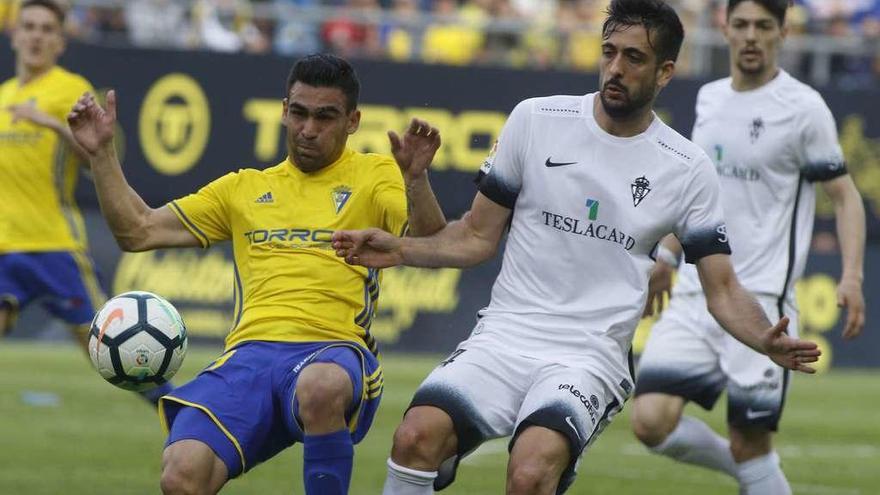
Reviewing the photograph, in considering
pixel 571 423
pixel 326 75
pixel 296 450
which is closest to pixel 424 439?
pixel 571 423

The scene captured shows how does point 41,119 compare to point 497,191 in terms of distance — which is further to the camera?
point 41,119

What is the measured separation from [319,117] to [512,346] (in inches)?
47.4

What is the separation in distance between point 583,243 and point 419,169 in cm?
68

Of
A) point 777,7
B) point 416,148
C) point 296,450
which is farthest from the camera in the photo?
point 296,450

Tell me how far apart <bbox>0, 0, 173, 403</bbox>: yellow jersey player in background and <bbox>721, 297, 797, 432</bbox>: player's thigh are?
400 cm

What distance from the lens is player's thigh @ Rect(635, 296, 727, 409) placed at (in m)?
8.35

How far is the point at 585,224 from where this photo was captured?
645 cm

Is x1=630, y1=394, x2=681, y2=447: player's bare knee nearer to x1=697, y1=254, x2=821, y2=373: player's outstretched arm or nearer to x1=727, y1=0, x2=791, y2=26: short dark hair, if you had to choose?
x1=697, y1=254, x2=821, y2=373: player's outstretched arm

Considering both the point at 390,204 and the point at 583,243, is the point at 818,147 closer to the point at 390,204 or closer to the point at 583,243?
the point at 583,243

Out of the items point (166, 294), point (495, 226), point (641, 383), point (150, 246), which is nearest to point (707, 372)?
point (641, 383)

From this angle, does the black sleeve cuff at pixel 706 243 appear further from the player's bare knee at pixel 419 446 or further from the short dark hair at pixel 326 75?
the short dark hair at pixel 326 75

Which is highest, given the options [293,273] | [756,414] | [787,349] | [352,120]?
[352,120]

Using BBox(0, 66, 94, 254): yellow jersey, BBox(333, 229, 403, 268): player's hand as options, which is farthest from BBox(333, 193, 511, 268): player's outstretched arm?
BBox(0, 66, 94, 254): yellow jersey

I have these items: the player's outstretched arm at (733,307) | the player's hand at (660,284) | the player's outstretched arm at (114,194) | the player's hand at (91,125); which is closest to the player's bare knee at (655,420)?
the player's hand at (660,284)
